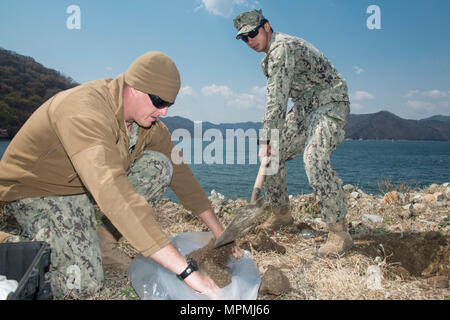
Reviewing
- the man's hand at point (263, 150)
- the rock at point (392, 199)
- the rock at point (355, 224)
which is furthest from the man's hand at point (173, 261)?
the rock at point (392, 199)

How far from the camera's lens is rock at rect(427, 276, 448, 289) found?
2.22 meters

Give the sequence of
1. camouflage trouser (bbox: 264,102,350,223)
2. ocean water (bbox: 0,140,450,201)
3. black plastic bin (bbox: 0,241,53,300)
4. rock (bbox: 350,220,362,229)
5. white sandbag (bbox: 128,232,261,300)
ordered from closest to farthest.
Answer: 1. black plastic bin (bbox: 0,241,53,300)
2. white sandbag (bbox: 128,232,261,300)
3. camouflage trouser (bbox: 264,102,350,223)
4. rock (bbox: 350,220,362,229)
5. ocean water (bbox: 0,140,450,201)

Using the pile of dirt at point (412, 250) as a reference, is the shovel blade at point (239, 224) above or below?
above

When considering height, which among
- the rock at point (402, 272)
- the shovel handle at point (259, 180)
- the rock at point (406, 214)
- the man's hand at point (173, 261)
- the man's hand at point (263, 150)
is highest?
the man's hand at point (263, 150)

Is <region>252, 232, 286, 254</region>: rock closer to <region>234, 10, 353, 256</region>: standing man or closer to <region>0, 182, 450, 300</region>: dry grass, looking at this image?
<region>0, 182, 450, 300</region>: dry grass

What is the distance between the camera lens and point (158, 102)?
1.99 m

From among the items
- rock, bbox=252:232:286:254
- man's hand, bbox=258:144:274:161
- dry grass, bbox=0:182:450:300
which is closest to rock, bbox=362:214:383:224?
dry grass, bbox=0:182:450:300

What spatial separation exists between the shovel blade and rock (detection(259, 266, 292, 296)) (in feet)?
1.18

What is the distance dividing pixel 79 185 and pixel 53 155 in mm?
312

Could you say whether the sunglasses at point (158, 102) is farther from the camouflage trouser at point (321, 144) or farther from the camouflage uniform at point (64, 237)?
the camouflage trouser at point (321, 144)

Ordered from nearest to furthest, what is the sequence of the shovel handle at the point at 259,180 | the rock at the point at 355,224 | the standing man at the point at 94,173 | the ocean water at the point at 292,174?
the standing man at the point at 94,173, the shovel handle at the point at 259,180, the rock at the point at 355,224, the ocean water at the point at 292,174

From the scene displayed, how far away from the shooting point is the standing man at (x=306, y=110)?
2.93 metres

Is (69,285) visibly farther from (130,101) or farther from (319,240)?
(319,240)

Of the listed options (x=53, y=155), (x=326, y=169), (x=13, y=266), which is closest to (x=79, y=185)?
(x=53, y=155)
